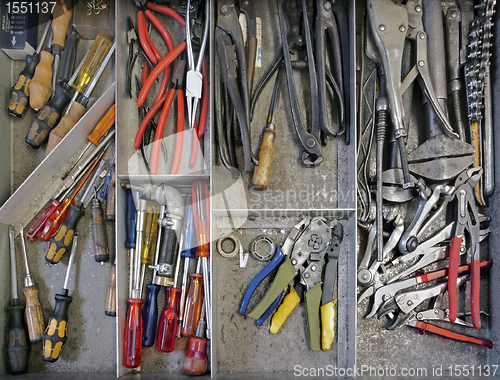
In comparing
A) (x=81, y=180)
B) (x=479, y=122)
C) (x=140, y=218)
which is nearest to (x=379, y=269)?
(x=479, y=122)

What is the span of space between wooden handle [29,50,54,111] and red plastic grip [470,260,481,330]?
2.26 meters

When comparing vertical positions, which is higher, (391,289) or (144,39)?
(144,39)

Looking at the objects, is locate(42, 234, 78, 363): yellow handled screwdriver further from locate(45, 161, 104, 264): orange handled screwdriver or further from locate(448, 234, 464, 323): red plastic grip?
locate(448, 234, 464, 323): red plastic grip

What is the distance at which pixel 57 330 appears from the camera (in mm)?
1690

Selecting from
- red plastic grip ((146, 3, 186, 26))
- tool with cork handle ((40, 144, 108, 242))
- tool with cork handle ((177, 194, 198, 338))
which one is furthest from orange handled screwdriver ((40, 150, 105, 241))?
red plastic grip ((146, 3, 186, 26))

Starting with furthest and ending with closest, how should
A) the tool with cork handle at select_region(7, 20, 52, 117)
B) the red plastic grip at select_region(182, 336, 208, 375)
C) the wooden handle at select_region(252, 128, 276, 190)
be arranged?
1. the tool with cork handle at select_region(7, 20, 52, 117)
2. the wooden handle at select_region(252, 128, 276, 190)
3. the red plastic grip at select_region(182, 336, 208, 375)

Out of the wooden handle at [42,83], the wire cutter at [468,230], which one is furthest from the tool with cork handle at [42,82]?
the wire cutter at [468,230]

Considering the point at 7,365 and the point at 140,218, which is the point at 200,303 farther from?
the point at 7,365

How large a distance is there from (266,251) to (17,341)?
4.10ft

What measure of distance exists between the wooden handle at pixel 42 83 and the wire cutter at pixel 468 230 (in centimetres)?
209

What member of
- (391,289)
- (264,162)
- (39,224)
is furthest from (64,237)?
(391,289)

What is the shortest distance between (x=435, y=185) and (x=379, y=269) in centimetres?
48

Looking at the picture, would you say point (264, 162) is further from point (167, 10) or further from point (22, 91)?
point (22, 91)

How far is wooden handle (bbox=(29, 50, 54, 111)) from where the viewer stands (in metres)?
1.82
